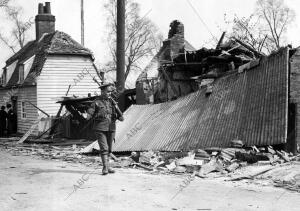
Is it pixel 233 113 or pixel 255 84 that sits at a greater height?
pixel 255 84

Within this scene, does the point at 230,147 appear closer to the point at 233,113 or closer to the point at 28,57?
the point at 233,113

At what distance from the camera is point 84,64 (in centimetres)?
3181

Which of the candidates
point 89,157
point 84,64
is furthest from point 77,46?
point 89,157

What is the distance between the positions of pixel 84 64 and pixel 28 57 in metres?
4.41

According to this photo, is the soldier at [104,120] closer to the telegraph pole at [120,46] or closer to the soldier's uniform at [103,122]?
the soldier's uniform at [103,122]

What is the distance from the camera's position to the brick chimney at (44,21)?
3344cm

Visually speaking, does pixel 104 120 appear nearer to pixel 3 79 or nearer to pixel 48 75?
pixel 48 75

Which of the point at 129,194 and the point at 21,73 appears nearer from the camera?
the point at 129,194

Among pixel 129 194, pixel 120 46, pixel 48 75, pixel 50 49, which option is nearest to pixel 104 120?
Result: pixel 129 194

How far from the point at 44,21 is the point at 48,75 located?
6233 millimetres

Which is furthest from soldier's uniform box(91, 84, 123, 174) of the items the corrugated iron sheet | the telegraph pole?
the telegraph pole

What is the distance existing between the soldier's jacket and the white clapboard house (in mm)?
19381

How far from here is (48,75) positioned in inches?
1204

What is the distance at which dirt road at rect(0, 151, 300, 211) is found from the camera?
6.97m
